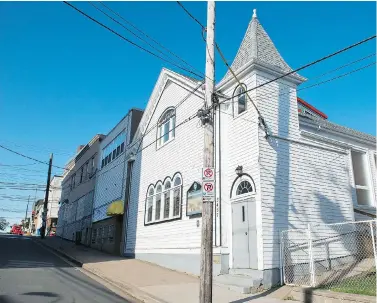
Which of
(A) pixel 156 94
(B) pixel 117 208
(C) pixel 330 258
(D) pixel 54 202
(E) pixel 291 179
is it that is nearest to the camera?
(C) pixel 330 258

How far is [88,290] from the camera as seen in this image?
1034 centimetres

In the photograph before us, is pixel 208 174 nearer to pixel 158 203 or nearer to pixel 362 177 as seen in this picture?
pixel 158 203

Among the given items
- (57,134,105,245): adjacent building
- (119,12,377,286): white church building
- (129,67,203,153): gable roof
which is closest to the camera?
(119,12,377,286): white church building

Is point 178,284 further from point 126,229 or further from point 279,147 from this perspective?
point 126,229

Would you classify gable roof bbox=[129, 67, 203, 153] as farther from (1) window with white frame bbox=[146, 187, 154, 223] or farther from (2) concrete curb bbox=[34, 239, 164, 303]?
(2) concrete curb bbox=[34, 239, 164, 303]

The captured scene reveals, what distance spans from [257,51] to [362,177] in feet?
25.3

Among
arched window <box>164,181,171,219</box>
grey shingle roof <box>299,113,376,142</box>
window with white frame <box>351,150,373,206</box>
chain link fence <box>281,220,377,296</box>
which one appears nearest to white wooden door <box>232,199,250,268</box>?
chain link fence <box>281,220,377,296</box>

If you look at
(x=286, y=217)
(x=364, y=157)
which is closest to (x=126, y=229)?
(x=286, y=217)

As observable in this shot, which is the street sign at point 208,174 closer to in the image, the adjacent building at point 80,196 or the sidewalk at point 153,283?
the sidewalk at point 153,283

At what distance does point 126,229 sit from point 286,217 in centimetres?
1151

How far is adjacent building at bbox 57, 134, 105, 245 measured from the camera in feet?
92.9

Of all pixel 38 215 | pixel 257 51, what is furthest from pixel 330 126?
pixel 38 215

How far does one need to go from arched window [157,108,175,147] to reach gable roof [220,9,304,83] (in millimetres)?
4449

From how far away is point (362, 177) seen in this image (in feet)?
51.8
